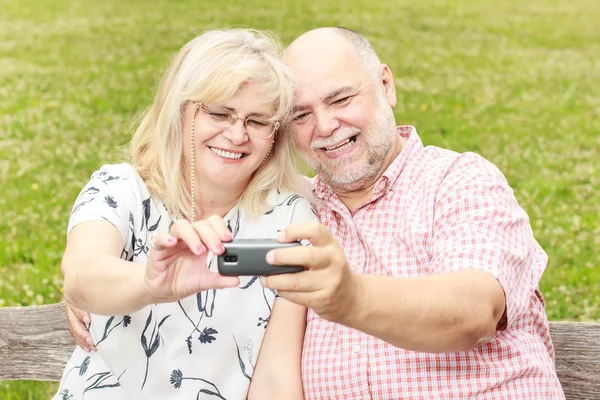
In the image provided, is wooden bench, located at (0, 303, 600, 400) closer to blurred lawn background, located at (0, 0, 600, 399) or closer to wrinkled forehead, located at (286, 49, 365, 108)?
blurred lawn background, located at (0, 0, 600, 399)

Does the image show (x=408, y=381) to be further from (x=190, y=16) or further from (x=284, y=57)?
(x=190, y=16)

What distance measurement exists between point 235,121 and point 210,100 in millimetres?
148

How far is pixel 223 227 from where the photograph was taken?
2387mm

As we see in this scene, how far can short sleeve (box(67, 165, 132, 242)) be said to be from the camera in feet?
11.1

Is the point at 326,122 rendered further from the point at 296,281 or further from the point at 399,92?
the point at 399,92

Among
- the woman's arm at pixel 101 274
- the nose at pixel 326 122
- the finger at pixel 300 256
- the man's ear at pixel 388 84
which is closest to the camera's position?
the finger at pixel 300 256

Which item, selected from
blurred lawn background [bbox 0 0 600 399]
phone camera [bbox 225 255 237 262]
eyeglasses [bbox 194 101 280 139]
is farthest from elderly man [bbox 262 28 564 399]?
blurred lawn background [bbox 0 0 600 399]

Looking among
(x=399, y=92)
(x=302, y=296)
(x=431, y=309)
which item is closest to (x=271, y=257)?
(x=302, y=296)

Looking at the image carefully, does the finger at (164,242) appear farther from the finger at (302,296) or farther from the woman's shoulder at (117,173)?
the woman's shoulder at (117,173)

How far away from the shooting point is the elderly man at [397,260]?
8.15ft

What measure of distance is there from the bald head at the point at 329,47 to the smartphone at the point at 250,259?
194 cm

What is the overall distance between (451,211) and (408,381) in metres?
0.73

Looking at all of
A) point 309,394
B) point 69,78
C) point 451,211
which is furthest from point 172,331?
point 69,78

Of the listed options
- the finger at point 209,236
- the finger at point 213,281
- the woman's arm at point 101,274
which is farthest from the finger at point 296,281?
the woman's arm at point 101,274
